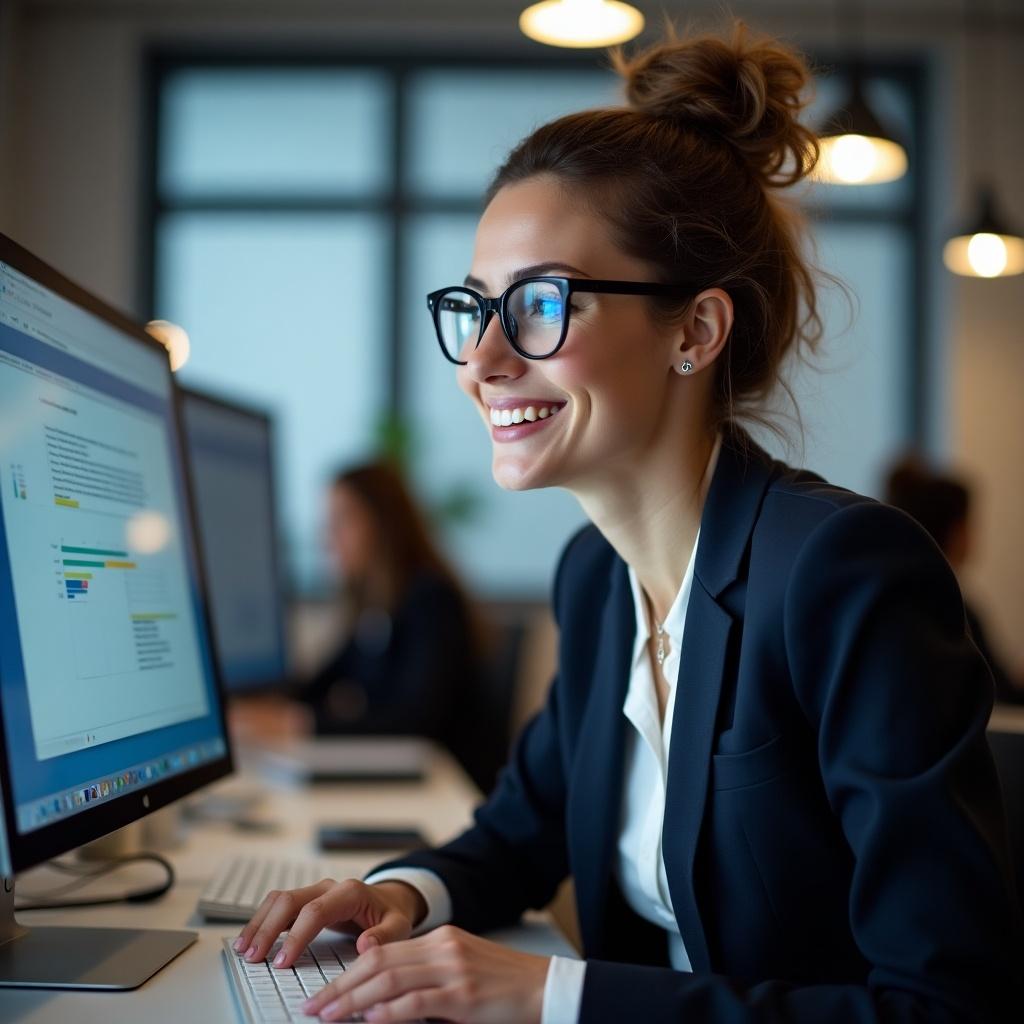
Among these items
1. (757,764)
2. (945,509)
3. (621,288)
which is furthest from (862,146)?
(757,764)

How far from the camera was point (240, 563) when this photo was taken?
1.99 metres

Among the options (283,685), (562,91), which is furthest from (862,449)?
(283,685)

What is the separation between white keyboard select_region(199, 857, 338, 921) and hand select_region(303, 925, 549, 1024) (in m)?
0.34

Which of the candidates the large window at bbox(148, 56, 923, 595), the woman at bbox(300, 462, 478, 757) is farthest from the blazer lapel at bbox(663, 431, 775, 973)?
the large window at bbox(148, 56, 923, 595)

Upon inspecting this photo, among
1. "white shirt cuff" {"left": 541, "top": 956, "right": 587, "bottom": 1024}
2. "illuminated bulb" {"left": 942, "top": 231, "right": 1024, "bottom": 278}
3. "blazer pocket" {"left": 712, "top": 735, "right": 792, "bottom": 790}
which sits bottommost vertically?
"white shirt cuff" {"left": 541, "top": 956, "right": 587, "bottom": 1024}

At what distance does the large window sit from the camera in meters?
5.50

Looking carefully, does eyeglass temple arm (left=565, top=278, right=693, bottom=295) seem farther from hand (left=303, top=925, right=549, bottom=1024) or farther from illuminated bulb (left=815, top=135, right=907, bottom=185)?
illuminated bulb (left=815, top=135, right=907, bottom=185)

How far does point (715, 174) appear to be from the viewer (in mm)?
1211

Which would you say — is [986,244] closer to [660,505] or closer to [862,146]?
[862,146]

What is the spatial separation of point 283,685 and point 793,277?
1323mm

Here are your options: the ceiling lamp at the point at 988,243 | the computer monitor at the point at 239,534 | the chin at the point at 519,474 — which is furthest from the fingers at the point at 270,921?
the ceiling lamp at the point at 988,243

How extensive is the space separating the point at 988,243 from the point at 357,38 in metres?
3.16

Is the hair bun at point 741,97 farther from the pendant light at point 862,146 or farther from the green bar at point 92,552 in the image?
the pendant light at point 862,146

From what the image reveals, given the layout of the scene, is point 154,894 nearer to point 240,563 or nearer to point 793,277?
point 240,563
